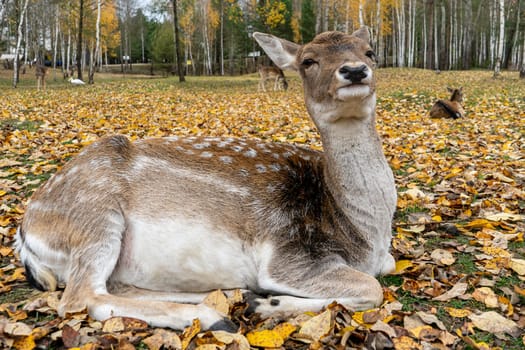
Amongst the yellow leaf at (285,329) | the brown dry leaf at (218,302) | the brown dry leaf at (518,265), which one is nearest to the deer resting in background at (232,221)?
the brown dry leaf at (218,302)

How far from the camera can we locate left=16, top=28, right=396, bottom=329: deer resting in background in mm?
2736

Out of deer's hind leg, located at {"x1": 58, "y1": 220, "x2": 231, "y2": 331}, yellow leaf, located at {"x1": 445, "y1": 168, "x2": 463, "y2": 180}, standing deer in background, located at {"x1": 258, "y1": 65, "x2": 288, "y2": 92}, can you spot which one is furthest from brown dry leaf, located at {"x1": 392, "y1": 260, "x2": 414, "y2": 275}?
standing deer in background, located at {"x1": 258, "y1": 65, "x2": 288, "y2": 92}

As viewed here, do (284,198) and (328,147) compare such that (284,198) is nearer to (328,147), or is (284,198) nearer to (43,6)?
(328,147)

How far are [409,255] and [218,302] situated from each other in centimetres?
150

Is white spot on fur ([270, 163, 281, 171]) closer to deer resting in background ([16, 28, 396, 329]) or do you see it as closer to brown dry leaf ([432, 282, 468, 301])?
deer resting in background ([16, 28, 396, 329])

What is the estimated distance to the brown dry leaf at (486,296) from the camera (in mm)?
2701

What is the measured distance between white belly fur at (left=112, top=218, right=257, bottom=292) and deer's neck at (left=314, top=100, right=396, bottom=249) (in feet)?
2.31

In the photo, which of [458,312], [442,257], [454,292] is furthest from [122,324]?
[442,257]

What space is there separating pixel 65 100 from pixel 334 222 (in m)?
13.4

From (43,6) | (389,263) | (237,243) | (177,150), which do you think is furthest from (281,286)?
(43,6)

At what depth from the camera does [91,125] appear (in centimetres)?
896

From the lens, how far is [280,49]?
11.6ft

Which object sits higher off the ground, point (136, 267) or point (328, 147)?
point (328, 147)

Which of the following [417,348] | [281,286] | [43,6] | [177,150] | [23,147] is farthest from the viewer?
[43,6]
